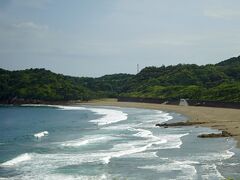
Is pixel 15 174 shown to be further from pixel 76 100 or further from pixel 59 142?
pixel 76 100

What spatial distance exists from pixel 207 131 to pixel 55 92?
4123 inches

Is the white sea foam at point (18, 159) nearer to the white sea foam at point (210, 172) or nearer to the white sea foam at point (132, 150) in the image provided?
the white sea foam at point (132, 150)

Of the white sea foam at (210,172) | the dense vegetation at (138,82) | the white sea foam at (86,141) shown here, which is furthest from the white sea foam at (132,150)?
the dense vegetation at (138,82)

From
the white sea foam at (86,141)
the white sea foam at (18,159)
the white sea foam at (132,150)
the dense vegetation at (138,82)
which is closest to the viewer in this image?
the white sea foam at (18,159)

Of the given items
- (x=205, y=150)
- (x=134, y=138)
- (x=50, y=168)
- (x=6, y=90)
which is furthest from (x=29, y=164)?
(x=6, y=90)

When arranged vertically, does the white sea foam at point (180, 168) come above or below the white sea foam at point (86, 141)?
below

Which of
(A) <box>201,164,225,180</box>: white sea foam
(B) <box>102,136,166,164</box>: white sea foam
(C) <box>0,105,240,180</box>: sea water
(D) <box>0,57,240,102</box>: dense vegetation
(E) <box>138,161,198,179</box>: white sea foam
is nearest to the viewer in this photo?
(A) <box>201,164,225,180</box>: white sea foam

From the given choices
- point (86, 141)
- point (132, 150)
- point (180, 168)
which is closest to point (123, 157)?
point (132, 150)

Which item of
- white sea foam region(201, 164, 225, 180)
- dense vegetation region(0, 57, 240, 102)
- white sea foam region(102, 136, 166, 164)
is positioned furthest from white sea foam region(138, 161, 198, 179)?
dense vegetation region(0, 57, 240, 102)

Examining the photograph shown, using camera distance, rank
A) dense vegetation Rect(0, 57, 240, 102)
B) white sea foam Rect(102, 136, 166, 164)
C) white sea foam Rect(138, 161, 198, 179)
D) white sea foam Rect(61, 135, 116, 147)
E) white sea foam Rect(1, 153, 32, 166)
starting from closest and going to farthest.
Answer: white sea foam Rect(138, 161, 198, 179), white sea foam Rect(1, 153, 32, 166), white sea foam Rect(102, 136, 166, 164), white sea foam Rect(61, 135, 116, 147), dense vegetation Rect(0, 57, 240, 102)

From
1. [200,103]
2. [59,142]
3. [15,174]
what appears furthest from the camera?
[200,103]

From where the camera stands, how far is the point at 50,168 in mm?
27734

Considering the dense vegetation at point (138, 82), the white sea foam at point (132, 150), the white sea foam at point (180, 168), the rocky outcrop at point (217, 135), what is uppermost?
the dense vegetation at point (138, 82)

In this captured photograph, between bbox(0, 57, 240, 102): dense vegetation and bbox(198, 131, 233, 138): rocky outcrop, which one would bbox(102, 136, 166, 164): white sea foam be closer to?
bbox(198, 131, 233, 138): rocky outcrop
